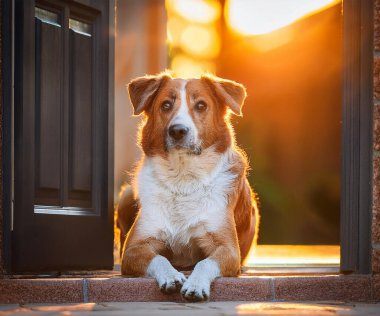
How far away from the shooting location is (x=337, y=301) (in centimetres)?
369

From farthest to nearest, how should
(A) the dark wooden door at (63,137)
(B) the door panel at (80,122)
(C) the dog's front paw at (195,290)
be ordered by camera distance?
(B) the door panel at (80,122)
(A) the dark wooden door at (63,137)
(C) the dog's front paw at (195,290)

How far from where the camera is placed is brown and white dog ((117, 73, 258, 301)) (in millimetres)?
4109

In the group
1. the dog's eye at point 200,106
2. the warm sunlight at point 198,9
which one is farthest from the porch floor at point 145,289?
the warm sunlight at point 198,9

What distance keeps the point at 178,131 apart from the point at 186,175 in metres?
0.37

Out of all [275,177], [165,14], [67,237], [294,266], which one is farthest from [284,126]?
[67,237]

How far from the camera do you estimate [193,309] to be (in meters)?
3.07

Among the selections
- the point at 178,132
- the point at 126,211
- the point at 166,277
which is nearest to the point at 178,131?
the point at 178,132

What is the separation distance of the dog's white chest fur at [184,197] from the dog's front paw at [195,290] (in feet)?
2.32

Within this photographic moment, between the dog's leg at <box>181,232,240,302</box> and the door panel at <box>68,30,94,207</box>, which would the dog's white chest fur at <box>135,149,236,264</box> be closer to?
the dog's leg at <box>181,232,240,302</box>

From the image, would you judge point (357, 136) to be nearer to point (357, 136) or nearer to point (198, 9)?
point (357, 136)

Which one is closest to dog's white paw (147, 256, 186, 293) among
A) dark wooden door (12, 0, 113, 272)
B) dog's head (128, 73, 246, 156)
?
dark wooden door (12, 0, 113, 272)

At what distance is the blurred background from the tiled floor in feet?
21.0

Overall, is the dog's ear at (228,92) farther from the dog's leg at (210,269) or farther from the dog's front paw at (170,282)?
the dog's front paw at (170,282)

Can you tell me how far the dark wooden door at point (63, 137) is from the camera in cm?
384
